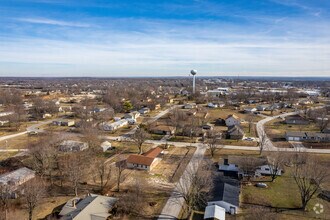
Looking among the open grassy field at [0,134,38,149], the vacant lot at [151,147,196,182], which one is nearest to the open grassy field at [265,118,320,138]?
the vacant lot at [151,147,196,182]

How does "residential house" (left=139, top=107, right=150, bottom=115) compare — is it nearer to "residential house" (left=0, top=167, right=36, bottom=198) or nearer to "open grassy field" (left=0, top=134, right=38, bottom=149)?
"open grassy field" (left=0, top=134, right=38, bottom=149)

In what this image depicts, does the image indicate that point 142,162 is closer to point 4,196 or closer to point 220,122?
point 4,196

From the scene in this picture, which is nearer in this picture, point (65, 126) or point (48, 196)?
point (48, 196)

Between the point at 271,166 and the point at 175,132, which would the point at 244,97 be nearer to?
the point at 175,132

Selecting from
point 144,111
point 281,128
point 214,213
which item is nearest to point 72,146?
point 214,213

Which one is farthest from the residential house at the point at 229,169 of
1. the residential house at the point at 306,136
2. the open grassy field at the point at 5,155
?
the open grassy field at the point at 5,155

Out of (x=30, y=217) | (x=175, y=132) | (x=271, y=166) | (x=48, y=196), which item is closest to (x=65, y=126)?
(x=175, y=132)

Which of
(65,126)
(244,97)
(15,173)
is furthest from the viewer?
(244,97)

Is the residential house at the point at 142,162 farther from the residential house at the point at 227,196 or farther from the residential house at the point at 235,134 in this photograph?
the residential house at the point at 235,134
